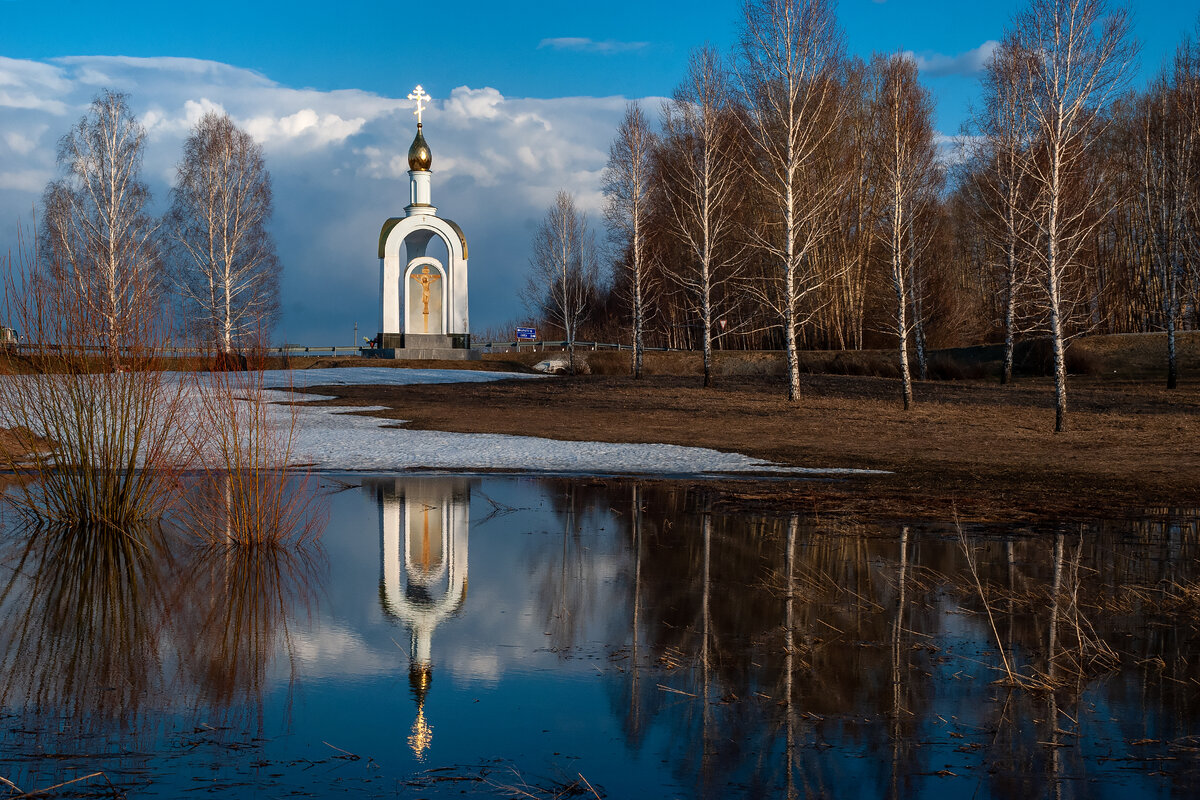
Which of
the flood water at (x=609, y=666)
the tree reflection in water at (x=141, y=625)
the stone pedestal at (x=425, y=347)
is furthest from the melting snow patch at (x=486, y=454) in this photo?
the stone pedestal at (x=425, y=347)

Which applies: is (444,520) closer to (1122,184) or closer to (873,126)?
(873,126)

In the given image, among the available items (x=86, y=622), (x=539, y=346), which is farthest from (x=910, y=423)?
(x=539, y=346)

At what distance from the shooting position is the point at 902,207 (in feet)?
92.2

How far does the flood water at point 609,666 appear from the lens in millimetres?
4332

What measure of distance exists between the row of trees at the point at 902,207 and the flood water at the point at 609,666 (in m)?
15.0

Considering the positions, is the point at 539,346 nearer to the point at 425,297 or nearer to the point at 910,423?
the point at 425,297

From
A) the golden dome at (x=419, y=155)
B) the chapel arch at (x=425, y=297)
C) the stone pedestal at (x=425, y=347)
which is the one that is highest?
the golden dome at (x=419, y=155)

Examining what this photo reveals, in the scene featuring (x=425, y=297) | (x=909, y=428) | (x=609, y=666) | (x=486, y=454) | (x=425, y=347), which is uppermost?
(x=425, y=297)

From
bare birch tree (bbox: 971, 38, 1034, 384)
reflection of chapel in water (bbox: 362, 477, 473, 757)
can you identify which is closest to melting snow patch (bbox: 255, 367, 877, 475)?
reflection of chapel in water (bbox: 362, 477, 473, 757)

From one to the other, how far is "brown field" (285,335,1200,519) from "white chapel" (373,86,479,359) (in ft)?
33.5

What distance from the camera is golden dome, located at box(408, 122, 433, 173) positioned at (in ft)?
142

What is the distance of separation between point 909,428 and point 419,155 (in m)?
28.3

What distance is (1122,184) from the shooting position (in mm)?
43219

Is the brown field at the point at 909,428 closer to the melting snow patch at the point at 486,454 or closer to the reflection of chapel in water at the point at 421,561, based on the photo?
the melting snow patch at the point at 486,454
